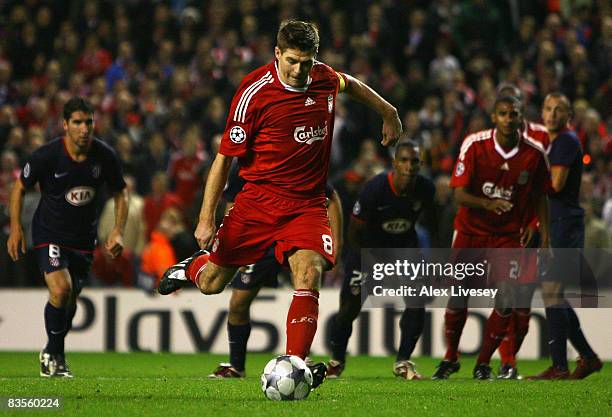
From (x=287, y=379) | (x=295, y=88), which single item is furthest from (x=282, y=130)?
(x=287, y=379)

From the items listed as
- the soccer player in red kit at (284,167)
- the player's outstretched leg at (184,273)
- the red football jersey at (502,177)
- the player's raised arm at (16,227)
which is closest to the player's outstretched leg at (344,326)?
the red football jersey at (502,177)

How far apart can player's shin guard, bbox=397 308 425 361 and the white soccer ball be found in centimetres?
315

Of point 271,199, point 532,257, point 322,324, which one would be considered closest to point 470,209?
point 532,257

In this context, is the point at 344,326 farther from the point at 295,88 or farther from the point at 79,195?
the point at 295,88

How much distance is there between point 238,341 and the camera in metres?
10.3

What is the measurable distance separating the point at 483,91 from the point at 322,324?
4713mm

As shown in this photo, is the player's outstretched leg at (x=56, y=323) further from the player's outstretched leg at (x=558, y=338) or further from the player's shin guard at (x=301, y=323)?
the player's outstretched leg at (x=558, y=338)

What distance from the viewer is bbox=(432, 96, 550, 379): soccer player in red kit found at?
10.3 meters

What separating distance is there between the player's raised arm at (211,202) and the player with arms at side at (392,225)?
2887mm

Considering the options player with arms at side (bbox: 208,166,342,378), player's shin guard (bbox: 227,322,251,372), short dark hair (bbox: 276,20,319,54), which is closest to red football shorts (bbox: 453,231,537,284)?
player with arms at side (bbox: 208,166,342,378)

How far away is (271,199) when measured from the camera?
26.4 feet

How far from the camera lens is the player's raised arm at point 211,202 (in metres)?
7.62

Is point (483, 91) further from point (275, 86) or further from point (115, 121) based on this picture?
point (275, 86)

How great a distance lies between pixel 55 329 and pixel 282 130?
3207 mm
